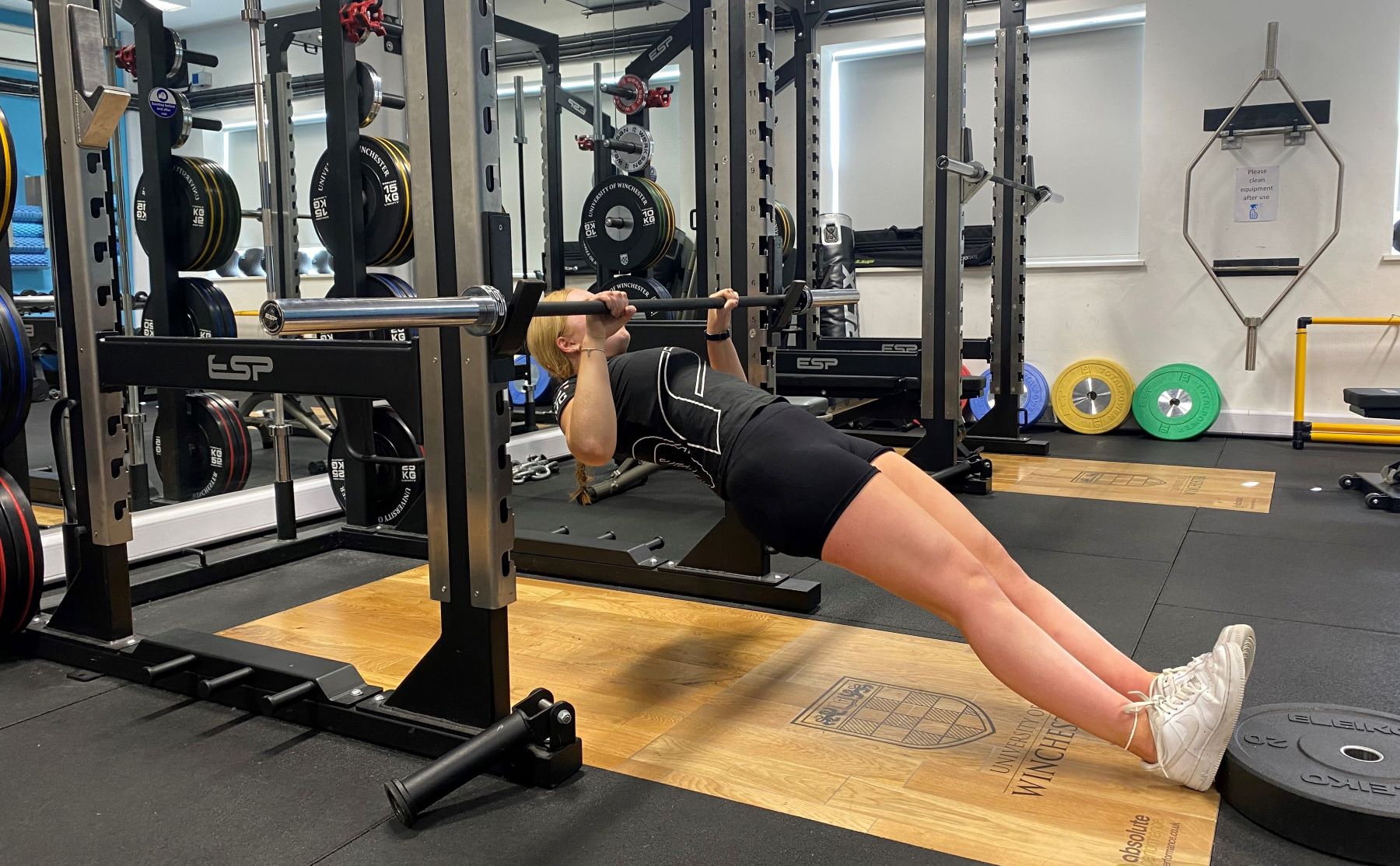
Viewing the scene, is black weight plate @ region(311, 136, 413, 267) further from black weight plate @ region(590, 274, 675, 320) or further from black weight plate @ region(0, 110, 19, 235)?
black weight plate @ region(590, 274, 675, 320)

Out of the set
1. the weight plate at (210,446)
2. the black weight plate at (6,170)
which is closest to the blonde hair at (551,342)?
the black weight plate at (6,170)

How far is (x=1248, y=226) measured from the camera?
598 centimetres

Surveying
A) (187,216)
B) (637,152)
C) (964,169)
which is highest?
(637,152)

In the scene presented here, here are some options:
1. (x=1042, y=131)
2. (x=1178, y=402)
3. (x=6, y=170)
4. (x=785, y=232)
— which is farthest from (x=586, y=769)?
(x=1042, y=131)

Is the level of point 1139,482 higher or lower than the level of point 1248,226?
lower

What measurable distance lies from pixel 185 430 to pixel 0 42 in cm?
219

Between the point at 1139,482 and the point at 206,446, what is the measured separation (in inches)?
156

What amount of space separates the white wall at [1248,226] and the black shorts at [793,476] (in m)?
4.98

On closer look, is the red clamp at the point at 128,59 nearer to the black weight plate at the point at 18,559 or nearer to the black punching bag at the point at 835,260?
the black weight plate at the point at 18,559

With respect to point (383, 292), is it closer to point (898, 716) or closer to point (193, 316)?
point (193, 316)

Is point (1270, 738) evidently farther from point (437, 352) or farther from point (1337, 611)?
point (437, 352)

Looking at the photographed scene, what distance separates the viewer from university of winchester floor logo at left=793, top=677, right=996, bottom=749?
2.00m

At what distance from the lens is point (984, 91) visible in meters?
6.86

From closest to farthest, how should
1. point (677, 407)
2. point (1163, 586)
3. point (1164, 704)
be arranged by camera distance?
point (1164, 704), point (677, 407), point (1163, 586)
